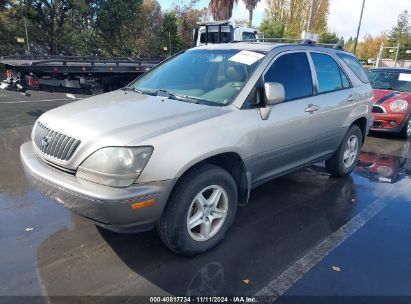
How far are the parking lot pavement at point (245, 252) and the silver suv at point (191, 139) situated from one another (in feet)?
1.16

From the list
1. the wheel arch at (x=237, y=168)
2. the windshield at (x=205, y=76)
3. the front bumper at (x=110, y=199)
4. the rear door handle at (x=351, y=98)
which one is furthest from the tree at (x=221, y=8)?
the front bumper at (x=110, y=199)

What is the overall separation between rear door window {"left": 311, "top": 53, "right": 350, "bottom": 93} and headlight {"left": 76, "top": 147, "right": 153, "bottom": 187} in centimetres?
272

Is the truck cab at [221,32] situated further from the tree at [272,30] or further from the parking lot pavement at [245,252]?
the tree at [272,30]

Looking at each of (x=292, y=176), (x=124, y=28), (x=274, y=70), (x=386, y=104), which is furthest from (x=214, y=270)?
(x=124, y=28)

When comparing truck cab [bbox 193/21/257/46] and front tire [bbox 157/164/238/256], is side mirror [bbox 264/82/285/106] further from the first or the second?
truck cab [bbox 193/21/257/46]

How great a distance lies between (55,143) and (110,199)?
0.83 m

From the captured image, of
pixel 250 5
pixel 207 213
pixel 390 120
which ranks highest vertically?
pixel 250 5

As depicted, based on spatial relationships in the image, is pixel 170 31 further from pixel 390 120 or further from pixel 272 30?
pixel 390 120

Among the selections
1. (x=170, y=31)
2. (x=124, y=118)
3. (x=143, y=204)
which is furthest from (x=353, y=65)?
(x=170, y=31)

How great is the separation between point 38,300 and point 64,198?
2.47 feet

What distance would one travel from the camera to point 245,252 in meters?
3.30

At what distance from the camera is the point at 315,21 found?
1647 inches

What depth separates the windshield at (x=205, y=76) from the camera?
11.6 feet

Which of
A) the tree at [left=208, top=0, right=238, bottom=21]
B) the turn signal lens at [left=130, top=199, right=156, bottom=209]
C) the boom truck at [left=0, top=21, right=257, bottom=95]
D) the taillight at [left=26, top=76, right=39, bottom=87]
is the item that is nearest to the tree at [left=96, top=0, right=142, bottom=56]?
the tree at [left=208, top=0, right=238, bottom=21]
